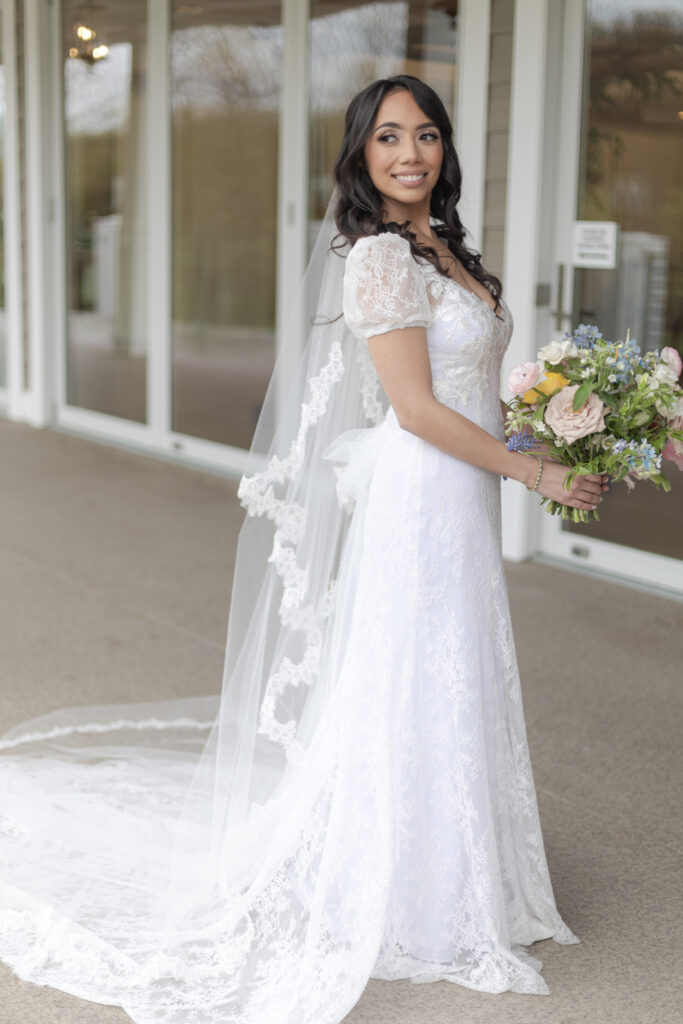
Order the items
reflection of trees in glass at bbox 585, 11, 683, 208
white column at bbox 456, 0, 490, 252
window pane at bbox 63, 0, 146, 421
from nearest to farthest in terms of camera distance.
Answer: reflection of trees in glass at bbox 585, 11, 683, 208
white column at bbox 456, 0, 490, 252
window pane at bbox 63, 0, 146, 421

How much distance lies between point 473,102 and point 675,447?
3342 mm

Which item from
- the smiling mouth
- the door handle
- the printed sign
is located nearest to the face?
the smiling mouth

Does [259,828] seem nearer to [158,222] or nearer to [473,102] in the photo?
[473,102]

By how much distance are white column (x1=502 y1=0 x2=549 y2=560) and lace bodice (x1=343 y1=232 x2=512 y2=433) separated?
9.17 feet

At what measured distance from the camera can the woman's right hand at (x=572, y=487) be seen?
2.33 meters

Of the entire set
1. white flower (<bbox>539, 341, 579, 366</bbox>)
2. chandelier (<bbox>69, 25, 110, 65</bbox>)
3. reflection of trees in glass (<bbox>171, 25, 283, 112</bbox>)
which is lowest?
white flower (<bbox>539, 341, 579, 366</bbox>)

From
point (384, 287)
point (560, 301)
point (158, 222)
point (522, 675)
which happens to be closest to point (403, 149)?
point (384, 287)

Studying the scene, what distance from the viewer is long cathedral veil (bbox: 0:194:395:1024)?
95.0 inches

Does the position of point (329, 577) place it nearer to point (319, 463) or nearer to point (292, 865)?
point (319, 463)

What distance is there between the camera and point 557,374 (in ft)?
7.52

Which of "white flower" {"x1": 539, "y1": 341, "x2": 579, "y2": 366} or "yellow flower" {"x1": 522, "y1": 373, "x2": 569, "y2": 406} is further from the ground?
"white flower" {"x1": 539, "y1": 341, "x2": 579, "y2": 366}

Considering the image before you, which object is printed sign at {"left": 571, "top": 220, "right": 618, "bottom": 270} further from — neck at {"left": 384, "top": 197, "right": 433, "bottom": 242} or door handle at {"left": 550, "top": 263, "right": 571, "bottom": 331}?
neck at {"left": 384, "top": 197, "right": 433, "bottom": 242}

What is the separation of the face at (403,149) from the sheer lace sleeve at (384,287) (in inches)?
4.0

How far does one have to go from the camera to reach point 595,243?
16.9 feet
